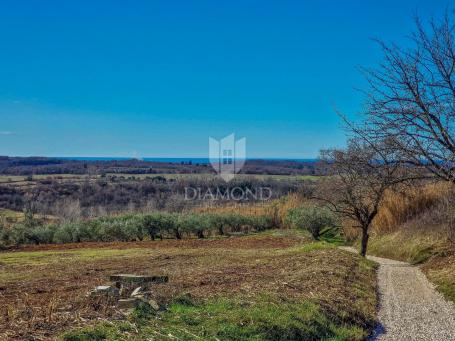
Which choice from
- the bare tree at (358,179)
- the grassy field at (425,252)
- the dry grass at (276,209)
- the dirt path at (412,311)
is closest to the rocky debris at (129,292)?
the dirt path at (412,311)

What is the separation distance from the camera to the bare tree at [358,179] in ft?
34.2

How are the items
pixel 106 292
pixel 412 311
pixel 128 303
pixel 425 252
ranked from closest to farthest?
pixel 128 303, pixel 106 292, pixel 412 311, pixel 425 252

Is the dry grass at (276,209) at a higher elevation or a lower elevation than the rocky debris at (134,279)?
lower

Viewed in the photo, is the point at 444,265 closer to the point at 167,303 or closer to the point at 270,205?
the point at 167,303

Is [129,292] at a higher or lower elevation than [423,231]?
higher

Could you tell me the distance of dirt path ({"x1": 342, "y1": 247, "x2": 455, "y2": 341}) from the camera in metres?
8.00

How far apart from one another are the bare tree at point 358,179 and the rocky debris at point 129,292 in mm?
5307

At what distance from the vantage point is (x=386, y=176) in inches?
406

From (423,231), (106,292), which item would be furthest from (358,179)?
(423,231)

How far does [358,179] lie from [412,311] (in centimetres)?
344

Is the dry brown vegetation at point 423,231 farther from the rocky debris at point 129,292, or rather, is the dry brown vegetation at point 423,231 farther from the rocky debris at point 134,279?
the rocky debris at point 129,292

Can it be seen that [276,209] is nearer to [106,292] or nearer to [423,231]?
[423,231]

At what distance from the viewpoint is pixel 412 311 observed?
966 cm

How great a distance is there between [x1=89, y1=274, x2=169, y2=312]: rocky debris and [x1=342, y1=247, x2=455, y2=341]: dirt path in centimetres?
369
